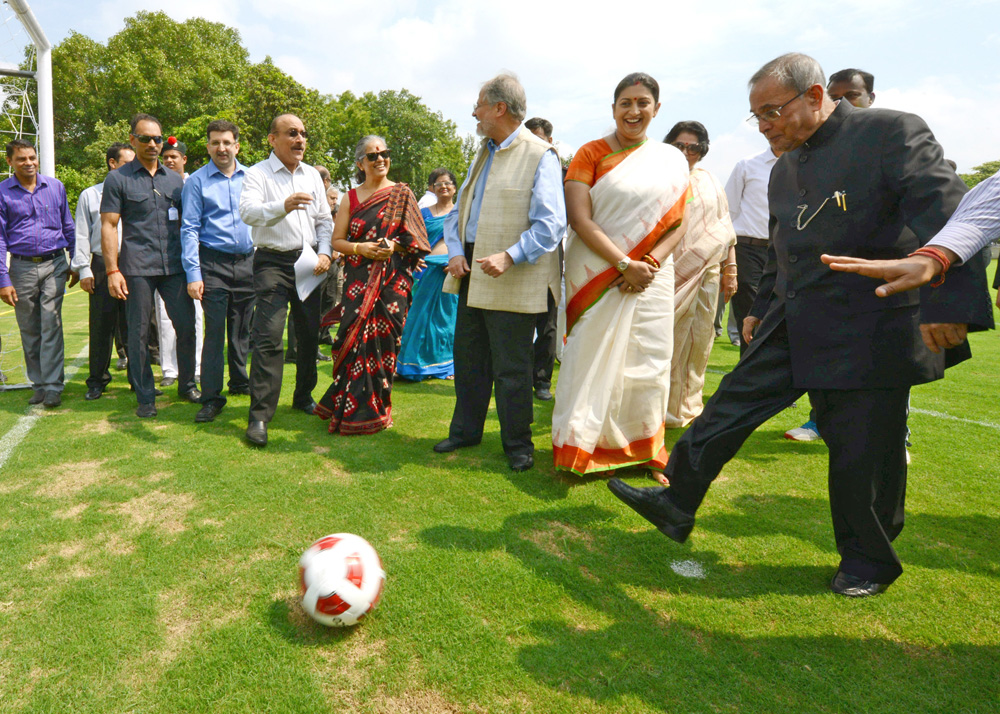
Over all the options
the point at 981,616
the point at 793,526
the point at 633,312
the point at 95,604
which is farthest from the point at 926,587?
the point at 95,604

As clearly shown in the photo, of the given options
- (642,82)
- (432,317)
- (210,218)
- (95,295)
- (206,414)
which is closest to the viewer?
(642,82)

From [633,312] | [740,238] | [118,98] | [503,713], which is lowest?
[503,713]

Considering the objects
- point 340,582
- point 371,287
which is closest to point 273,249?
point 371,287

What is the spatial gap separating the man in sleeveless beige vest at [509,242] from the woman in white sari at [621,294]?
0.21 meters

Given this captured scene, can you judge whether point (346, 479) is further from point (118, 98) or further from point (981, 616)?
point (118, 98)

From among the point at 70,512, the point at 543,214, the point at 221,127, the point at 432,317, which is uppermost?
the point at 221,127

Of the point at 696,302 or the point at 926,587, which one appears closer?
the point at 926,587

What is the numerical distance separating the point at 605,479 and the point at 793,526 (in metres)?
1.06

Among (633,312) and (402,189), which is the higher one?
(402,189)

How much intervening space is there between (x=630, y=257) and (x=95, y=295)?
4.91 meters

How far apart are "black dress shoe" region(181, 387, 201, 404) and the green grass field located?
1.24m

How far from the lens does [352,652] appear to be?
2.14 metres

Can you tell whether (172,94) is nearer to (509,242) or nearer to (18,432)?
(18,432)

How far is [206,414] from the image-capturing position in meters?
4.86
